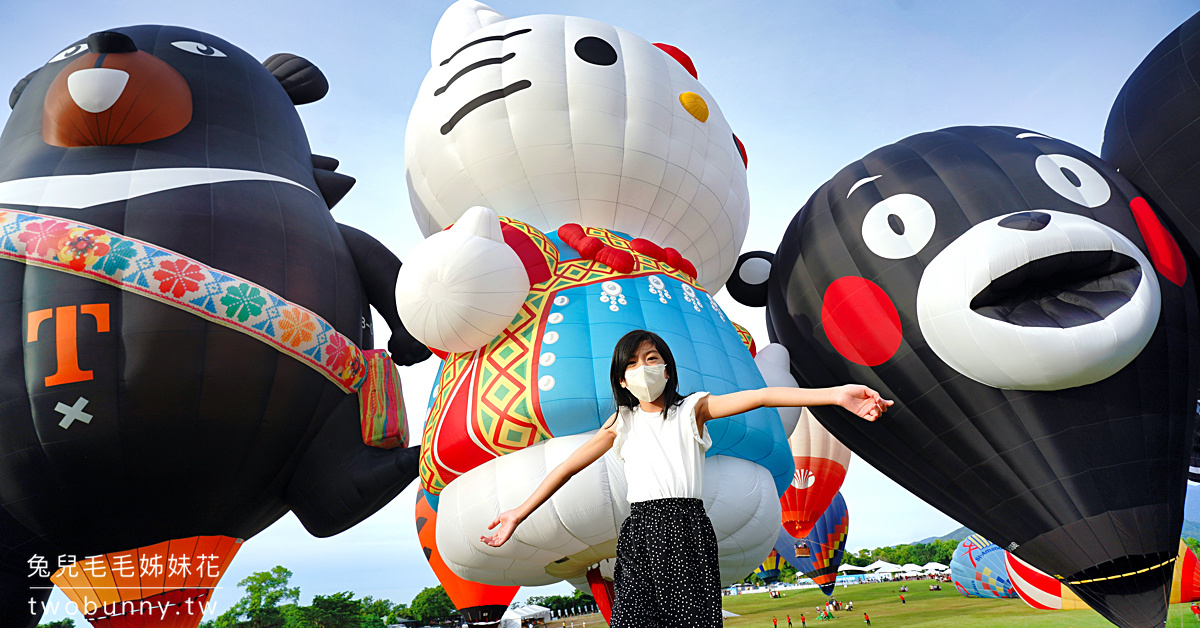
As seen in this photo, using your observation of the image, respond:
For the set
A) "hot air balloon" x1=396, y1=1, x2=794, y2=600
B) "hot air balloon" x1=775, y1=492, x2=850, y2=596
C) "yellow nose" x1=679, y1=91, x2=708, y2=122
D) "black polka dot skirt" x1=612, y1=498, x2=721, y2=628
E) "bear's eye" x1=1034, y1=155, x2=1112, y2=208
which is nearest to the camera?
"black polka dot skirt" x1=612, y1=498, x2=721, y2=628

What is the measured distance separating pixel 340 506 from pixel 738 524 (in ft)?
9.03

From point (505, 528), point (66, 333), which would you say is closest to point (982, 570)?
point (66, 333)

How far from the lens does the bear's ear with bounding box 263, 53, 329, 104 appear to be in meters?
6.52

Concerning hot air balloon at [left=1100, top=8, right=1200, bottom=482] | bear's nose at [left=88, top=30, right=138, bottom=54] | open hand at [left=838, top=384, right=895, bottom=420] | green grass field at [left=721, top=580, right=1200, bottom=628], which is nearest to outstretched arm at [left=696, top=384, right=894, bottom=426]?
open hand at [left=838, top=384, right=895, bottom=420]

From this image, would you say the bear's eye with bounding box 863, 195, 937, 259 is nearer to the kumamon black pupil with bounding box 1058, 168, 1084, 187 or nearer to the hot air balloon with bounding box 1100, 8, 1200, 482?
the kumamon black pupil with bounding box 1058, 168, 1084, 187

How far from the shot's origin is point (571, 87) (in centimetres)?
491

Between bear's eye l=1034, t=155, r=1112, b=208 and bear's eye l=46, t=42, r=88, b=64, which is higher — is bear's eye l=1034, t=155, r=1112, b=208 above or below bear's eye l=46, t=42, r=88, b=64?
below

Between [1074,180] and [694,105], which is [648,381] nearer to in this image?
[694,105]

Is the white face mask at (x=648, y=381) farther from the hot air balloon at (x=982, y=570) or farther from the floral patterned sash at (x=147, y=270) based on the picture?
the hot air balloon at (x=982, y=570)

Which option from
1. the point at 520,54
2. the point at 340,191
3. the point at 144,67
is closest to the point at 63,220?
the point at 144,67

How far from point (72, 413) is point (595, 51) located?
379 centimetres

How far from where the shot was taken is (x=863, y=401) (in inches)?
61.2

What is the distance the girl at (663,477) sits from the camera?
167 centimetres

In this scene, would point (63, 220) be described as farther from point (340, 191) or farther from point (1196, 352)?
point (1196, 352)
